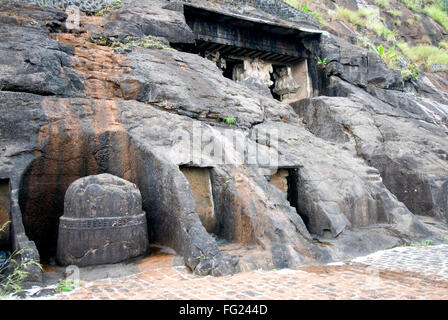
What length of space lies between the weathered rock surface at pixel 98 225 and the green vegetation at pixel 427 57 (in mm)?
18495

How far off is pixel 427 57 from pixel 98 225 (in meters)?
20.5

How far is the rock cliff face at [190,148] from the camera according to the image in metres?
5.35

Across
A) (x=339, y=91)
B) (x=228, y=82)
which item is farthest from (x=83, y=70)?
(x=339, y=91)

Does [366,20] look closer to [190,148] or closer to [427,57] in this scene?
[427,57]

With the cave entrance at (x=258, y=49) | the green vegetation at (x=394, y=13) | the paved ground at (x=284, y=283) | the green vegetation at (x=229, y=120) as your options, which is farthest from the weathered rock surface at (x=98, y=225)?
the green vegetation at (x=394, y=13)

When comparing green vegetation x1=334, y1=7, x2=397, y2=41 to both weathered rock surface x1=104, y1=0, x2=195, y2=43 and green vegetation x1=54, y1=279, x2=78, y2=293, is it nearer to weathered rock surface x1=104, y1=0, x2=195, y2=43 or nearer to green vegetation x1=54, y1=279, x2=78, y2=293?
weathered rock surface x1=104, y1=0, x2=195, y2=43

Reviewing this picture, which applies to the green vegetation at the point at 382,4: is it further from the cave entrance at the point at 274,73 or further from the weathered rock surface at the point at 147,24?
the weathered rock surface at the point at 147,24

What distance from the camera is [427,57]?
19.7 m

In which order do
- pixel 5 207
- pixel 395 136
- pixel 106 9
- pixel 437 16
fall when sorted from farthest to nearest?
pixel 437 16
pixel 106 9
pixel 395 136
pixel 5 207

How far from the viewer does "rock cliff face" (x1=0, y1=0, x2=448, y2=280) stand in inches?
211

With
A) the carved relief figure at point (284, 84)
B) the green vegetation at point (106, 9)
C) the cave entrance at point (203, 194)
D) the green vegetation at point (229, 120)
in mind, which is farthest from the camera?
the carved relief figure at point (284, 84)

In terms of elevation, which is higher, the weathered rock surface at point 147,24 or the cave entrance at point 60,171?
the weathered rock surface at point 147,24

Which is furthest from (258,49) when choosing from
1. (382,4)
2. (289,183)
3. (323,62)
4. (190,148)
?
(382,4)

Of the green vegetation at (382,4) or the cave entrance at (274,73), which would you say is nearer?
the cave entrance at (274,73)
